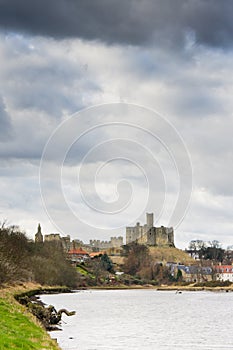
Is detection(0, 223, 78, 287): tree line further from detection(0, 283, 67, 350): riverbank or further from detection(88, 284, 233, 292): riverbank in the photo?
detection(0, 283, 67, 350): riverbank

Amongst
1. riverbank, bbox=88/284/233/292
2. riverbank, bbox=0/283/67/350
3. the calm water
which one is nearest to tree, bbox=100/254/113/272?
riverbank, bbox=88/284/233/292

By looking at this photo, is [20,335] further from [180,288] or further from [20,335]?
[180,288]

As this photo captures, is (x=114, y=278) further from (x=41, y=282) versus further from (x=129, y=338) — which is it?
(x=129, y=338)

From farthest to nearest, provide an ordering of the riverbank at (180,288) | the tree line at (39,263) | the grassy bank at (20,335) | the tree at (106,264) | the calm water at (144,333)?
the tree at (106,264) < the riverbank at (180,288) < the tree line at (39,263) < the calm water at (144,333) < the grassy bank at (20,335)

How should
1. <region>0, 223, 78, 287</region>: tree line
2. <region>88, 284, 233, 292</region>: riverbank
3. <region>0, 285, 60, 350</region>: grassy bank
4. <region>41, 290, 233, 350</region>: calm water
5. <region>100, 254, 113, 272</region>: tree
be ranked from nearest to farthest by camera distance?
<region>0, 285, 60, 350</region>: grassy bank → <region>41, 290, 233, 350</region>: calm water → <region>0, 223, 78, 287</region>: tree line → <region>88, 284, 233, 292</region>: riverbank → <region>100, 254, 113, 272</region>: tree

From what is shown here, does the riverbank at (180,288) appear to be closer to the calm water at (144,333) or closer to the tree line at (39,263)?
the tree line at (39,263)

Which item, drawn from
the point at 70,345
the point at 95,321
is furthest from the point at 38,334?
the point at 95,321

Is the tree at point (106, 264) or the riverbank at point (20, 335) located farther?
the tree at point (106, 264)

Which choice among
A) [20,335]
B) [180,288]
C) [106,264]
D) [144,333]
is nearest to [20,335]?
[20,335]

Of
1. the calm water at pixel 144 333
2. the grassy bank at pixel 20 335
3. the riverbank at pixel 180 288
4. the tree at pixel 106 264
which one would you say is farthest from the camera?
the tree at pixel 106 264

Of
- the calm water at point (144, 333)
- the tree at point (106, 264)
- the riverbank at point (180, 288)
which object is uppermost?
the tree at point (106, 264)

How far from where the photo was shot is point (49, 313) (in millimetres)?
40406

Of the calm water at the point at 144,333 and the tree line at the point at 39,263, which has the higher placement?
the tree line at the point at 39,263

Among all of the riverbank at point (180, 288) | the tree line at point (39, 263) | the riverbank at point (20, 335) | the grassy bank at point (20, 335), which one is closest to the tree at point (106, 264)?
the riverbank at point (180, 288)
